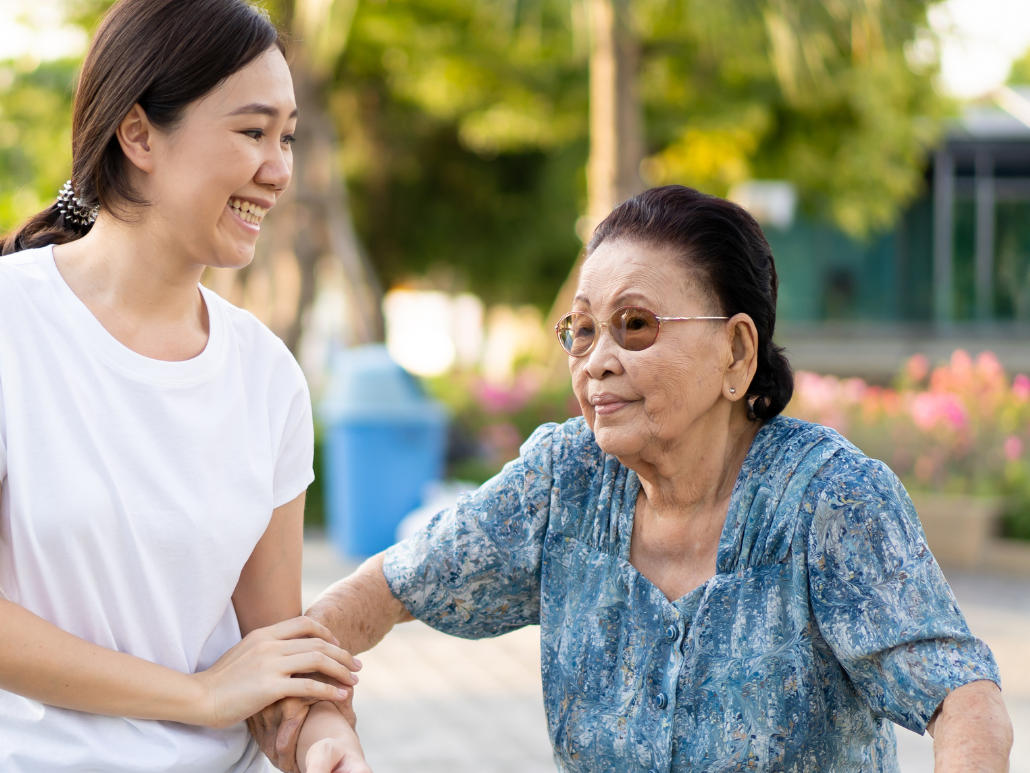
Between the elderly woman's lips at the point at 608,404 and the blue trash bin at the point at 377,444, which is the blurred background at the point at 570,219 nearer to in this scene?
the blue trash bin at the point at 377,444

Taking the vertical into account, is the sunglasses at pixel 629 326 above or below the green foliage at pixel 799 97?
below

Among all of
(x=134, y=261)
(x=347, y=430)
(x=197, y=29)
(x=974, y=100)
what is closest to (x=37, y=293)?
(x=134, y=261)

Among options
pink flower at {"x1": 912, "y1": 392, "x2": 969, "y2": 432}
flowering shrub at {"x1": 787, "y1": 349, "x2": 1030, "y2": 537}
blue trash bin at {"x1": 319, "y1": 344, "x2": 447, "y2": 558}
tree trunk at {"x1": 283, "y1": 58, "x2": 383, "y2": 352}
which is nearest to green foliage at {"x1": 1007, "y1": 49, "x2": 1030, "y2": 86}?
tree trunk at {"x1": 283, "y1": 58, "x2": 383, "y2": 352}

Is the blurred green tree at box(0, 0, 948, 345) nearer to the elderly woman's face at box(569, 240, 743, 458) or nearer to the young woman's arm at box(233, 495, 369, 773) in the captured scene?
the young woman's arm at box(233, 495, 369, 773)

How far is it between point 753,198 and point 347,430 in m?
10.7

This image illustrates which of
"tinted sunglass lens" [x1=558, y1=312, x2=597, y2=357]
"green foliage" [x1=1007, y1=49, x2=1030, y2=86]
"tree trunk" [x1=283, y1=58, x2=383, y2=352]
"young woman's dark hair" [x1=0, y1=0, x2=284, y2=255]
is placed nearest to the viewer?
"young woman's dark hair" [x1=0, y1=0, x2=284, y2=255]

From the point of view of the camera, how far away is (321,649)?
197 centimetres

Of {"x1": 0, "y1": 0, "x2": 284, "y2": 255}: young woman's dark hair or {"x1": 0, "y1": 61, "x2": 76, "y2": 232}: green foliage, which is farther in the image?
{"x1": 0, "y1": 61, "x2": 76, "y2": 232}: green foliage

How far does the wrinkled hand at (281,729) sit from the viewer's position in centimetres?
190

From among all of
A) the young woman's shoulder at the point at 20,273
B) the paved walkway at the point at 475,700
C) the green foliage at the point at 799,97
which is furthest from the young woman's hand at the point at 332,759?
the green foliage at the point at 799,97

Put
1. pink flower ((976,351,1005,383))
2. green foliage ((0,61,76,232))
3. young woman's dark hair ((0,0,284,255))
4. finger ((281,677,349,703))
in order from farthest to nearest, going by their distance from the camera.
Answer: green foliage ((0,61,76,232)) → pink flower ((976,351,1005,383)) → finger ((281,677,349,703)) → young woman's dark hair ((0,0,284,255))

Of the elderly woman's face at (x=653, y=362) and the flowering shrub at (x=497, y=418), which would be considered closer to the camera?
the elderly woman's face at (x=653, y=362)

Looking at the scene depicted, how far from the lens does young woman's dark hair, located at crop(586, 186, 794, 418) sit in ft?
→ 6.37

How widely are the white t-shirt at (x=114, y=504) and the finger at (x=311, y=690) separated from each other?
117 millimetres
